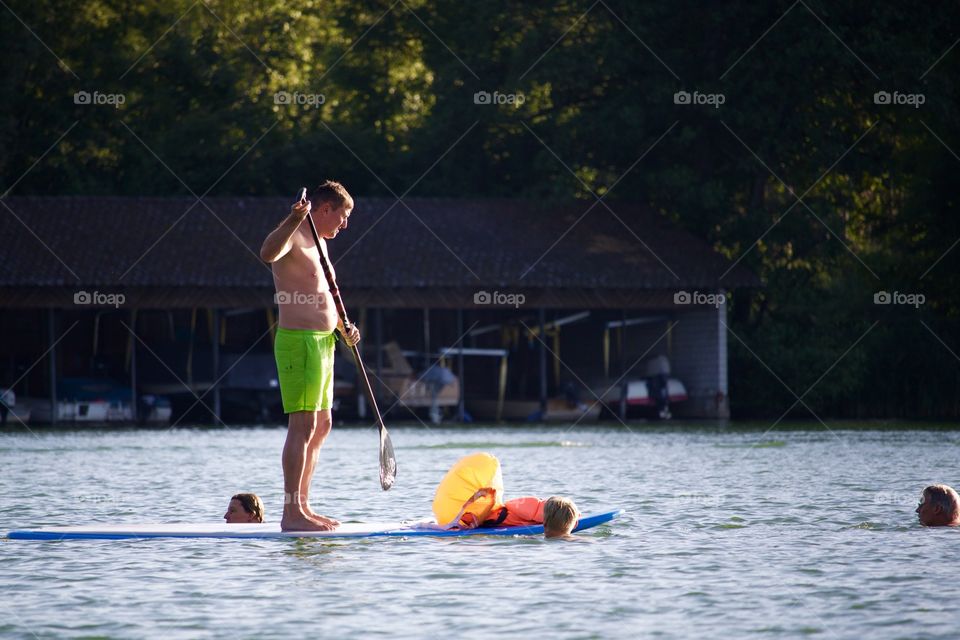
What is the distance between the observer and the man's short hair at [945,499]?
10.3 metres

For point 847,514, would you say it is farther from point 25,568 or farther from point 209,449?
point 209,449

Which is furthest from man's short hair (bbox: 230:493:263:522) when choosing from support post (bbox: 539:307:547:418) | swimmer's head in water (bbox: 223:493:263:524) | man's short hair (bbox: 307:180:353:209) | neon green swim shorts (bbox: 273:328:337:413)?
support post (bbox: 539:307:547:418)

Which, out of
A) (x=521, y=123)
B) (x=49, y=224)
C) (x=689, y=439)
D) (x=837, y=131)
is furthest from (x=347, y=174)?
(x=689, y=439)

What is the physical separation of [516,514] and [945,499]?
2771mm

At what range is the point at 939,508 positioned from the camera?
10.2 meters

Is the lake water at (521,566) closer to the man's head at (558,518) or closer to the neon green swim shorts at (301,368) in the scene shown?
the man's head at (558,518)

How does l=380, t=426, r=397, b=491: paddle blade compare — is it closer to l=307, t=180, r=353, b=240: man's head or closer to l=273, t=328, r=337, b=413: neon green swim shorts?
l=273, t=328, r=337, b=413: neon green swim shorts

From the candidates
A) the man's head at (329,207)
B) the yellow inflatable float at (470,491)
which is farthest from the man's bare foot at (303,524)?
the man's head at (329,207)

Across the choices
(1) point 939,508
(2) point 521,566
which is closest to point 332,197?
(2) point 521,566

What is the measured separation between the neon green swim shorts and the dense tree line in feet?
91.5

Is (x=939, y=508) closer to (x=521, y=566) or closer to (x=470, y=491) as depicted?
(x=470, y=491)

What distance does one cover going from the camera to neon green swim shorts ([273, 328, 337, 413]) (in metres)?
9.49

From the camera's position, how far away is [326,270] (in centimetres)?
992

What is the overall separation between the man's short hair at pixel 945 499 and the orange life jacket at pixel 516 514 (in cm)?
253
